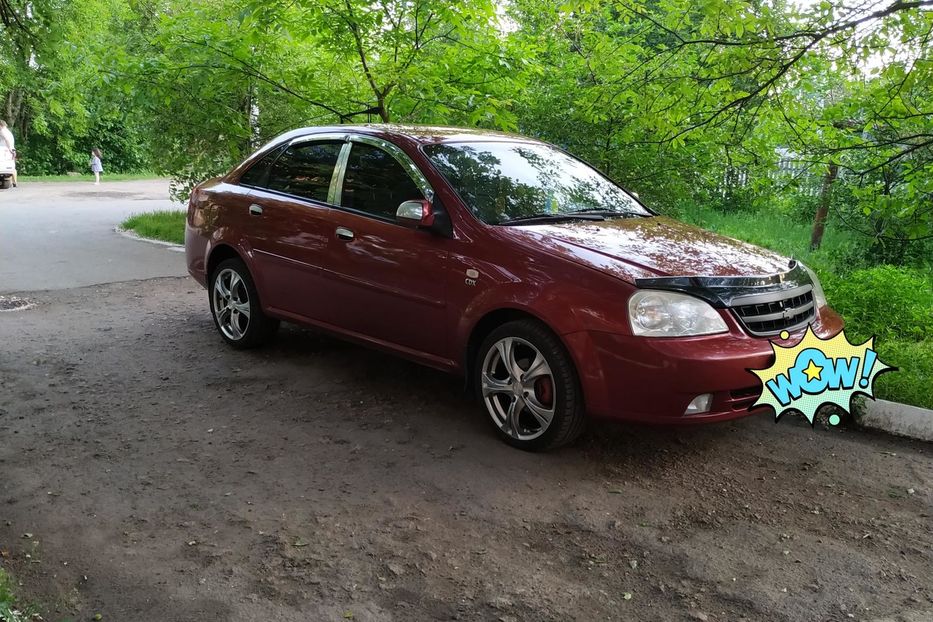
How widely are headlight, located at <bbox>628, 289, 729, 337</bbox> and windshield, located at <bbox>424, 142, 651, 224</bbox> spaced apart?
1074mm

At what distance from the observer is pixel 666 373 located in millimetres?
3988

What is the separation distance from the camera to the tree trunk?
9.97 meters

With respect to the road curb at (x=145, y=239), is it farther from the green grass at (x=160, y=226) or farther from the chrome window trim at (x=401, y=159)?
the chrome window trim at (x=401, y=159)

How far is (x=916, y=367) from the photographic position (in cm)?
559

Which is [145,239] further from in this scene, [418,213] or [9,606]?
[9,606]

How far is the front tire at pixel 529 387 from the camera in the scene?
428cm

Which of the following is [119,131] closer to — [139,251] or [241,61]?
[139,251]

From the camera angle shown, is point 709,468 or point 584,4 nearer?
point 709,468

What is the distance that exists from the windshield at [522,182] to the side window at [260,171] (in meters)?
A: 1.53

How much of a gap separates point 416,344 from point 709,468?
1.79 meters

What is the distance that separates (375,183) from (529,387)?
5.73 ft

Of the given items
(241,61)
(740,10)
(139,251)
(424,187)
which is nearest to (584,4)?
(740,10)

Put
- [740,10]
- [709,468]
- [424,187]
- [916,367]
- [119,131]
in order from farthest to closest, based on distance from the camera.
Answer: [119,131]
[740,10]
[916,367]
[424,187]
[709,468]

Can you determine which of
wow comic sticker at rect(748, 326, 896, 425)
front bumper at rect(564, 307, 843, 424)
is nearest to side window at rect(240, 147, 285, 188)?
front bumper at rect(564, 307, 843, 424)
